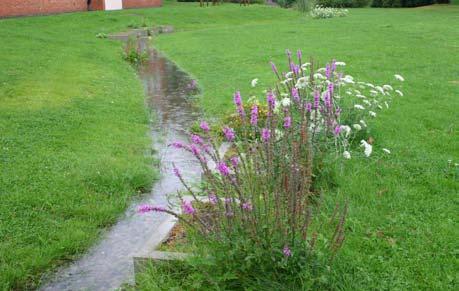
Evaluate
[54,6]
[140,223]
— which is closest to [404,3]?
[54,6]

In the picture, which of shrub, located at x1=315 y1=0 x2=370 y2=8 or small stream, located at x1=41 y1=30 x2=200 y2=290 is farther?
shrub, located at x1=315 y1=0 x2=370 y2=8

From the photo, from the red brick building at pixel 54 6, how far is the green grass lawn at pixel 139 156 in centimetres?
1025

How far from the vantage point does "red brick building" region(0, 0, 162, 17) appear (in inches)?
944

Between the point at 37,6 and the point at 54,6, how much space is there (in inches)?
47.2

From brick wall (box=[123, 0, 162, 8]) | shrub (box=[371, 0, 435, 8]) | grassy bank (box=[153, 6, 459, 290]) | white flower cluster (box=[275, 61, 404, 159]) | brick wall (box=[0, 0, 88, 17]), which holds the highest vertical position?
shrub (box=[371, 0, 435, 8])

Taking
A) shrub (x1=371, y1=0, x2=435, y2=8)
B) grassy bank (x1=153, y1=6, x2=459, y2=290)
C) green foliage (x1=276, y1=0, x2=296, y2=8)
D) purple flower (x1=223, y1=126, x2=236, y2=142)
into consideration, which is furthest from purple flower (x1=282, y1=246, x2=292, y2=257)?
shrub (x1=371, y1=0, x2=435, y2=8)

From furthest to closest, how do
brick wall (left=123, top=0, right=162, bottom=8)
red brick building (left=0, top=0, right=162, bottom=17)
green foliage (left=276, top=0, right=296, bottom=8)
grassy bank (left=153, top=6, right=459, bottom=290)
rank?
green foliage (left=276, top=0, right=296, bottom=8), brick wall (left=123, top=0, right=162, bottom=8), red brick building (left=0, top=0, right=162, bottom=17), grassy bank (left=153, top=6, right=459, bottom=290)

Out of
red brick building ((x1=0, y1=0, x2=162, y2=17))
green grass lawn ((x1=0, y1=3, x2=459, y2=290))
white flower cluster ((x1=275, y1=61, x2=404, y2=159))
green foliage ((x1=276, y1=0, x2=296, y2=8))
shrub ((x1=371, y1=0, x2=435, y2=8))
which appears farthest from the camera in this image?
green foliage ((x1=276, y1=0, x2=296, y2=8))

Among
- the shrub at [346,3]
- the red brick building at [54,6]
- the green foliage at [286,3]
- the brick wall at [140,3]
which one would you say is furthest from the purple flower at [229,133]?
the shrub at [346,3]

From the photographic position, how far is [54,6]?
26.6 metres

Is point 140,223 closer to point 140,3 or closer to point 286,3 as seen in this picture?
point 140,3

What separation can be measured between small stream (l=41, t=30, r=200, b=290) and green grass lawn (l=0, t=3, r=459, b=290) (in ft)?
Result: 0.51

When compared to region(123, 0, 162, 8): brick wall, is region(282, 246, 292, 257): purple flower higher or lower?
lower

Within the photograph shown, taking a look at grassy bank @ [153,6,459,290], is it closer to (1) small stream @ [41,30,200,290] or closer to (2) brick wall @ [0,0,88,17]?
(1) small stream @ [41,30,200,290]
